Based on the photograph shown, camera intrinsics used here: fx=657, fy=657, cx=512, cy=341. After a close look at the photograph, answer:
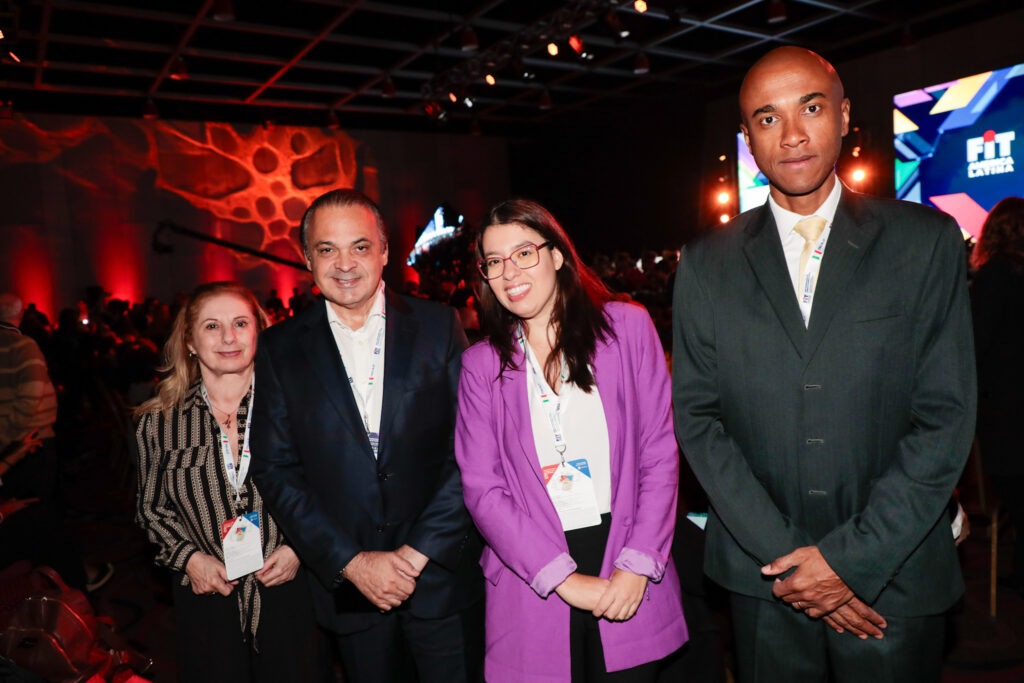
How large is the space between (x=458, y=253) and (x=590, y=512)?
3.59 metres

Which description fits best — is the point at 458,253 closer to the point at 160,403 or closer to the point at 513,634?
the point at 160,403

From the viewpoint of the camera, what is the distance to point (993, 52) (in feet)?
29.5

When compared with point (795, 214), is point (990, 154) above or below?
above

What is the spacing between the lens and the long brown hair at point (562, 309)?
1.79 m

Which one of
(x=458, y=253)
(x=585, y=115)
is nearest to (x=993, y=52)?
(x=585, y=115)

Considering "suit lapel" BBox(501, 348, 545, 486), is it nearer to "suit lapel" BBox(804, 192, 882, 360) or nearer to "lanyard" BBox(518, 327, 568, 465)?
"lanyard" BBox(518, 327, 568, 465)

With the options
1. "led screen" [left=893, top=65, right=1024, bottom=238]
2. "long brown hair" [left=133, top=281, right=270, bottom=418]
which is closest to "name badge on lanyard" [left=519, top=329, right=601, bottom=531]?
"long brown hair" [left=133, top=281, right=270, bottom=418]

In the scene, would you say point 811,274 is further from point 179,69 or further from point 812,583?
point 179,69

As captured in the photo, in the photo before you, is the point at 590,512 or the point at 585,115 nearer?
the point at 590,512

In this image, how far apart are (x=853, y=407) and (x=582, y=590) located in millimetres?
774

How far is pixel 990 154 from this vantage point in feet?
27.6

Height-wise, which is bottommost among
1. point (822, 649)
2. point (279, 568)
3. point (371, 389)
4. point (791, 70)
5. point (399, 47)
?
point (822, 649)

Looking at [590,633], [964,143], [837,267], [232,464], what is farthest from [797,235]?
[964,143]

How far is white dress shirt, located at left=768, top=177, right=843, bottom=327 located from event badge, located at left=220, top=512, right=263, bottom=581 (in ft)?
5.60
